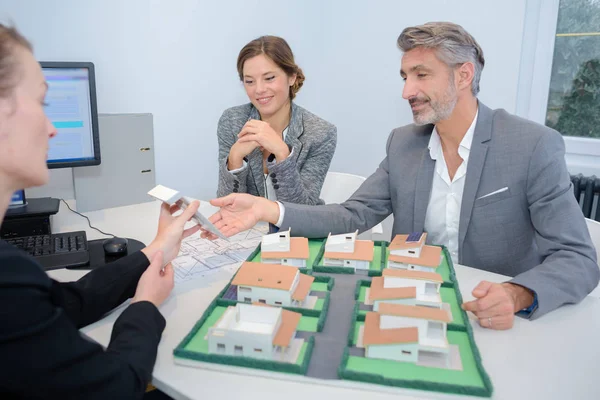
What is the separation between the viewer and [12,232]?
152 cm

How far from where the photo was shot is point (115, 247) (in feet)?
4.42

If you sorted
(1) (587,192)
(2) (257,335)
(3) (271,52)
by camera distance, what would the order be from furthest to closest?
(1) (587,192)
(3) (271,52)
(2) (257,335)

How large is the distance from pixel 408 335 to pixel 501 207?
2.41 ft

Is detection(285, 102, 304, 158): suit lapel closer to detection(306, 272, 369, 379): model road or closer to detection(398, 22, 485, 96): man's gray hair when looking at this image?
detection(398, 22, 485, 96): man's gray hair

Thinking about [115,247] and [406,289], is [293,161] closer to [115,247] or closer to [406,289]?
[115,247]

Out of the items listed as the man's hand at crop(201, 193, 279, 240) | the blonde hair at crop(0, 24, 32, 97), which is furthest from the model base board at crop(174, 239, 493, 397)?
the blonde hair at crop(0, 24, 32, 97)

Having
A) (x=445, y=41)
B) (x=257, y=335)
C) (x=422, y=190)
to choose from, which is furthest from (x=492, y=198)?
(x=257, y=335)

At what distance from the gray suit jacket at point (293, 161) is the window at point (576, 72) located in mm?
1452

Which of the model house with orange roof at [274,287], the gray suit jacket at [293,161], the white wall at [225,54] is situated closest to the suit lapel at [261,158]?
the gray suit jacket at [293,161]

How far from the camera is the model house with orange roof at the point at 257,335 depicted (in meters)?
0.83

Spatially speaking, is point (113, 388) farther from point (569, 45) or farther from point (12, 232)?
point (569, 45)

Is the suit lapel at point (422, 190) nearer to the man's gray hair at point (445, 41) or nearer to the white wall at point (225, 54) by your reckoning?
the man's gray hair at point (445, 41)

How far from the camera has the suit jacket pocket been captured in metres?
1.40

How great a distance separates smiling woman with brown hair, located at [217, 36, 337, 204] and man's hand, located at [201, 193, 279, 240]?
353 mm
